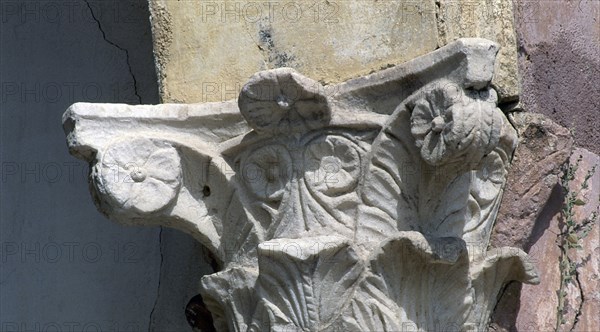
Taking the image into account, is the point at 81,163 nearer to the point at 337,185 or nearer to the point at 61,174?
the point at 61,174

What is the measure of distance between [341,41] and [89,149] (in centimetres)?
52

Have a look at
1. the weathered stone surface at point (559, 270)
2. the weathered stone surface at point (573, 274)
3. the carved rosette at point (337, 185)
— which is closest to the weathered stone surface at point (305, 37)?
the carved rosette at point (337, 185)

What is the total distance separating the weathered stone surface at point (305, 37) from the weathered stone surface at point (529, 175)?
0.18 metres

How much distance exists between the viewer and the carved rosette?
8.92 ft

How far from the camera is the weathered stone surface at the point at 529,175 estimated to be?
3102mm

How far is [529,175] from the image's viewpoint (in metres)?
3.13

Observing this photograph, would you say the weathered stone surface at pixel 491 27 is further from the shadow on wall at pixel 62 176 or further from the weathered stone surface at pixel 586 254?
the shadow on wall at pixel 62 176

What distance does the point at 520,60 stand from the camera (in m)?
3.24

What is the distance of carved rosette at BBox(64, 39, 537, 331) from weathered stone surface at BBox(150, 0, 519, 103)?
105 millimetres

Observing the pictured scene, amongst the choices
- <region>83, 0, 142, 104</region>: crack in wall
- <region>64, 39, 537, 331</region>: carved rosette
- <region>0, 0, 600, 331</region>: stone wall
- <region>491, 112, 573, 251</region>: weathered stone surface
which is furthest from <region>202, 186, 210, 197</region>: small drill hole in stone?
<region>83, 0, 142, 104</region>: crack in wall

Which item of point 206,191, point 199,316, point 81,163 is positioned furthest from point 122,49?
point 206,191

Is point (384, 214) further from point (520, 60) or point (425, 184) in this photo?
point (520, 60)

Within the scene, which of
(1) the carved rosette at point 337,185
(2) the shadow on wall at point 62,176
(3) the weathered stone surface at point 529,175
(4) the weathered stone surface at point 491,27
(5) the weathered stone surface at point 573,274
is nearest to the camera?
(1) the carved rosette at point 337,185

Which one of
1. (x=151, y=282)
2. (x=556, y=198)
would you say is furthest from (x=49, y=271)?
(x=556, y=198)
